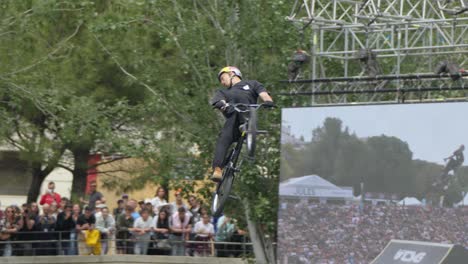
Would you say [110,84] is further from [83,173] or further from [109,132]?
[109,132]

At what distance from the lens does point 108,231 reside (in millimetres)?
23750

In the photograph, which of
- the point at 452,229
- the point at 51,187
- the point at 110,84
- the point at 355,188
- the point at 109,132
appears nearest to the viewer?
the point at 452,229

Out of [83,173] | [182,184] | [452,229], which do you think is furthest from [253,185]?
[83,173]

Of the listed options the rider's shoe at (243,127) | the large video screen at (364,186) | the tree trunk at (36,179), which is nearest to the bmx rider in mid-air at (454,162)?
the large video screen at (364,186)

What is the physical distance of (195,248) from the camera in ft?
77.9

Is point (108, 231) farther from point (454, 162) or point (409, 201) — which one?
point (454, 162)

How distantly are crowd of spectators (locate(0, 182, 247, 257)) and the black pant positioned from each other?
807cm

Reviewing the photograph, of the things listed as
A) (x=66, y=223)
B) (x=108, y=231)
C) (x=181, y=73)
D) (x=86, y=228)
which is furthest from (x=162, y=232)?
(x=181, y=73)

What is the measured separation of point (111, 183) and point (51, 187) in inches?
225

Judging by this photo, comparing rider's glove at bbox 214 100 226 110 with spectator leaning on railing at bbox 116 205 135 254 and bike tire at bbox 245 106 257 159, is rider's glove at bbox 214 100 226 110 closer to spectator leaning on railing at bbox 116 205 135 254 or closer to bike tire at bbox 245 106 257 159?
bike tire at bbox 245 106 257 159

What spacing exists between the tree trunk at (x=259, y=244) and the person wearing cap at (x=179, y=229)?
1.06 m

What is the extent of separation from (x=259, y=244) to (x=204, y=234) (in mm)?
1051

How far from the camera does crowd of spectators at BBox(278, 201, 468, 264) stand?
19931 mm

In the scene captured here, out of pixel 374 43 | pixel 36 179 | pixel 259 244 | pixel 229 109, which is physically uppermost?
pixel 374 43
